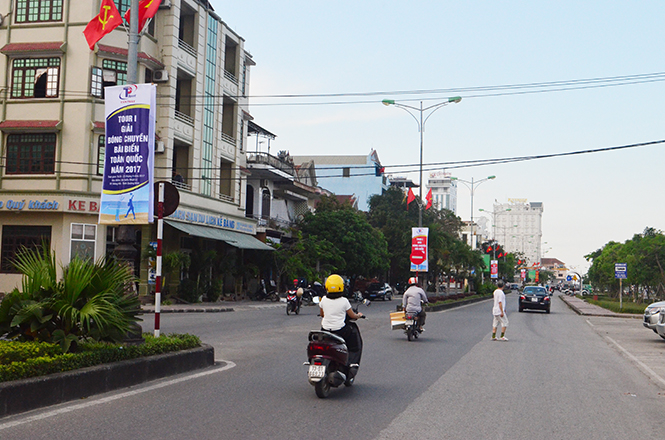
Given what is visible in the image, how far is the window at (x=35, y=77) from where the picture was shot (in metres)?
29.0

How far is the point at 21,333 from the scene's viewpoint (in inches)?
323

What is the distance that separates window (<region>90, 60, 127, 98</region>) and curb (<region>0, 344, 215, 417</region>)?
69.5ft

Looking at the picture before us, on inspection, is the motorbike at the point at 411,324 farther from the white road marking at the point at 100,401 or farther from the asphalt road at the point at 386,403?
the white road marking at the point at 100,401

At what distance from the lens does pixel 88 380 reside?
25.7 ft

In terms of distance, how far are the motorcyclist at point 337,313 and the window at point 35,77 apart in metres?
23.7

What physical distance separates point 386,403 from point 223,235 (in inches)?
1082

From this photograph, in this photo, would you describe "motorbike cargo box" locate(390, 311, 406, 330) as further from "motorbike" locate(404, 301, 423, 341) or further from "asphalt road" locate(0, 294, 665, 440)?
"asphalt road" locate(0, 294, 665, 440)

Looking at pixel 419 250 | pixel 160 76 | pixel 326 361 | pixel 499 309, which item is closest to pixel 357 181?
pixel 419 250

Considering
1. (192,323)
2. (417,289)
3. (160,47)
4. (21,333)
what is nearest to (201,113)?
(160,47)

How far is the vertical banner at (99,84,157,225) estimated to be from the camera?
10938 mm

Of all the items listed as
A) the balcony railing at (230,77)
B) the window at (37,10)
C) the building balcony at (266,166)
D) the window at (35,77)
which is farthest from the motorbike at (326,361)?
the building balcony at (266,166)

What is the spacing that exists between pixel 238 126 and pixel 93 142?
40.3ft

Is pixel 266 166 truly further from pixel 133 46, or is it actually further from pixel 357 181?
pixel 357 181

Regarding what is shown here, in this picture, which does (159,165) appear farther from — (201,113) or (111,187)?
(111,187)
